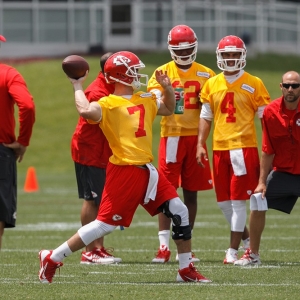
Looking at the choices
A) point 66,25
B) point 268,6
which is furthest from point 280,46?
point 66,25

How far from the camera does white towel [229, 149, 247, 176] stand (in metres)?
9.30

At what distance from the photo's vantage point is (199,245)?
10961 millimetres

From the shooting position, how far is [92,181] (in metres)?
9.67

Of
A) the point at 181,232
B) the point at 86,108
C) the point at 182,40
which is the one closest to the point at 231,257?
the point at 181,232

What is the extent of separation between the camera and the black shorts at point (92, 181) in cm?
967

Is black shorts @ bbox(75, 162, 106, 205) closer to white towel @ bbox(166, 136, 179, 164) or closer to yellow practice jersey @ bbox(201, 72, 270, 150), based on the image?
white towel @ bbox(166, 136, 179, 164)

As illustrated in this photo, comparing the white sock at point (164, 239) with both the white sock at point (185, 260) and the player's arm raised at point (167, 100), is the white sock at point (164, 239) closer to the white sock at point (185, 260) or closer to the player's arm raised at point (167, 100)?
the white sock at point (185, 260)

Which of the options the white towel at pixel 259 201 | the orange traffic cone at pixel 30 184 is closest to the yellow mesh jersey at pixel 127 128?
the white towel at pixel 259 201

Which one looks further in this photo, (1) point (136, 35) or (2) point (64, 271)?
(1) point (136, 35)

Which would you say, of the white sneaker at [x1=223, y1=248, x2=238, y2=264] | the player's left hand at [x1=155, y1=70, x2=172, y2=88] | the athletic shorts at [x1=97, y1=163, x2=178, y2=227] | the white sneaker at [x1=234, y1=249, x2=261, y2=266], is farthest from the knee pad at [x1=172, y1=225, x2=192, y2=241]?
the white sneaker at [x1=223, y1=248, x2=238, y2=264]

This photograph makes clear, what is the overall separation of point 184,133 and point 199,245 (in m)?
1.64

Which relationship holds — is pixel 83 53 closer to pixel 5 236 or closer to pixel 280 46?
pixel 280 46

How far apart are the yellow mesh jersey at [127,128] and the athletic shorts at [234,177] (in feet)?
5.37

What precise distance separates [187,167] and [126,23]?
91.7 ft
